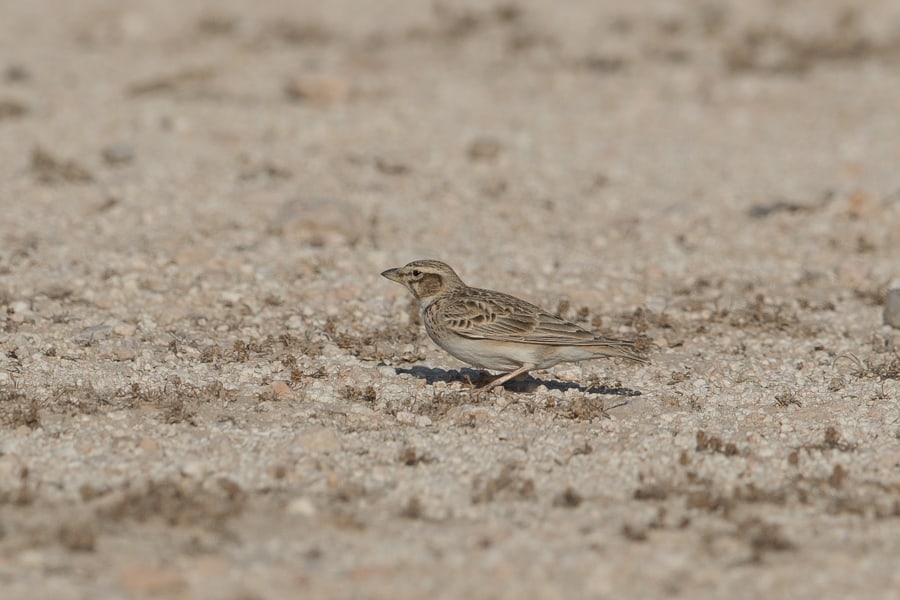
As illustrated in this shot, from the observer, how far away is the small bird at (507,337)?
9.56 metres

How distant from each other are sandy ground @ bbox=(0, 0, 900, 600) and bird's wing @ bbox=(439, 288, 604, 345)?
466 millimetres

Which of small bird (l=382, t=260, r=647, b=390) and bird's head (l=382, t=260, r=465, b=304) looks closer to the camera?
small bird (l=382, t=260, r=647, b=390)

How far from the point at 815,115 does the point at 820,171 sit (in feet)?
9.27

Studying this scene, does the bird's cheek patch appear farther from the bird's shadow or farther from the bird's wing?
the bird's shadow

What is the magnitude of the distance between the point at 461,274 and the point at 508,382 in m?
3.16

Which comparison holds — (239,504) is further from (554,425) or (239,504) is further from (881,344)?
(881,344)

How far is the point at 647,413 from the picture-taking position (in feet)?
31.1

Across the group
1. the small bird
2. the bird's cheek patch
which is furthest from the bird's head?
the small bird

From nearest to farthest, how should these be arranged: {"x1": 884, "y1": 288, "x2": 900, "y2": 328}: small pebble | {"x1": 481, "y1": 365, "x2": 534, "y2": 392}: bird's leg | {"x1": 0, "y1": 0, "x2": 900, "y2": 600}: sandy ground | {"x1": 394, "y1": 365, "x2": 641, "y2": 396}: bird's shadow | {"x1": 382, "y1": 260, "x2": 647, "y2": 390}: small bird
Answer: {"x1": 0, "y1": 0, "x2": 900, "y2": 600}: sandy ground → {"x1": 382, "y1": 260, "x2": 647, "y2": 390}: small bird → {"x1": 481, "y1": 365, "x2": 534, "y2": 392}: bird's leg → {"x1": 394, "y1": 365, "x2": 641, "y2": 396}: bird's shadow → {"x1": 884, "y1": 288, "x2": 900, "y2": 328}: small pebble

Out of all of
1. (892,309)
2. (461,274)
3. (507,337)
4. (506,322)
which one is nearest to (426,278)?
(506,322)

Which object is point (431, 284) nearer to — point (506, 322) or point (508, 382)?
point (506, 322)

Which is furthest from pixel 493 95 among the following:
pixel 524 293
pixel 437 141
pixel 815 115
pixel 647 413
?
pixel 647 413

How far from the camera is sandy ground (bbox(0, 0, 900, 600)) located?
6.97 m

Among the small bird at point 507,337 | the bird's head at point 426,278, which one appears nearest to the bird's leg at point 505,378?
the small bird at point 507,337
